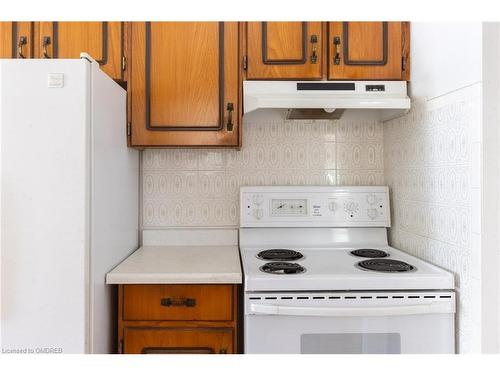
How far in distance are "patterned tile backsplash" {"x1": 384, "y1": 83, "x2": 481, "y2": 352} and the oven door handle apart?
0.29ft

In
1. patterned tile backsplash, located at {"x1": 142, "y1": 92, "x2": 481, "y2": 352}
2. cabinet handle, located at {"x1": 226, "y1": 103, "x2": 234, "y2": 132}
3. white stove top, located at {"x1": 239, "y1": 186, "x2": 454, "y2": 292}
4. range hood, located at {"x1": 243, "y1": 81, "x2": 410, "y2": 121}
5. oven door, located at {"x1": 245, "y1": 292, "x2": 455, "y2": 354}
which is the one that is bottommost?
oven door, located at {"x1": 245, "y1": 292, "x2": 455, "y2": 354}

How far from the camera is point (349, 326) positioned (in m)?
1.26

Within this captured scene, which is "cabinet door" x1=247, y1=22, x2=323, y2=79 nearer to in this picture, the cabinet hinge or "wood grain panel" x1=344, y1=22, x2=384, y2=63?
"wood grain panel" x1=344, y1=22, x2=384, y2=63

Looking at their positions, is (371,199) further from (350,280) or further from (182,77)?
(182,77)

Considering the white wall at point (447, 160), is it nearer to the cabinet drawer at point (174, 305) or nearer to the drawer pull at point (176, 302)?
the cabinet drawer at point (174, 305)

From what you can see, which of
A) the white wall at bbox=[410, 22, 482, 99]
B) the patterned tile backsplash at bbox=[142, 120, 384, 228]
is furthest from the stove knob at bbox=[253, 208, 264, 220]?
the white wall at bbox=[410, 22, 482, 99]

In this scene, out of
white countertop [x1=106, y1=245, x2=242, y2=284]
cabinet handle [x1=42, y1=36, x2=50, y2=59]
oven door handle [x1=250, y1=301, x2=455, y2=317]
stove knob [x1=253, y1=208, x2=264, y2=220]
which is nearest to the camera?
oven door handle [x1=250, y1=301, x2=455, y2=317]

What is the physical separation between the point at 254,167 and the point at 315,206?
387mm

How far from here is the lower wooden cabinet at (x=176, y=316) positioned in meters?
1.37

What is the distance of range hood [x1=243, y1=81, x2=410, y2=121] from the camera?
5.07 feet

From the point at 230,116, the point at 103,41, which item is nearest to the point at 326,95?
the point at 230,116

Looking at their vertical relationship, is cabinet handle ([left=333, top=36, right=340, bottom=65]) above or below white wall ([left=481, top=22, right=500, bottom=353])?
above

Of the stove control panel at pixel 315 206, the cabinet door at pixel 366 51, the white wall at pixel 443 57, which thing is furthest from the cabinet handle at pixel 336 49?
the stove control panel at pixel 315 206

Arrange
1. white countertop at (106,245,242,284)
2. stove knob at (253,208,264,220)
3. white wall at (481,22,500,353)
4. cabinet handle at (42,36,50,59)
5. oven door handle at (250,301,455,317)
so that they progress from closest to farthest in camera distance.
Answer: white wall at (481,22,500,353), oven door handle at (250,301,455,317), white countertop at (106,245,242,284), cabinet handle at (42,36,50,59), stove knob at (253,208,264,220)
